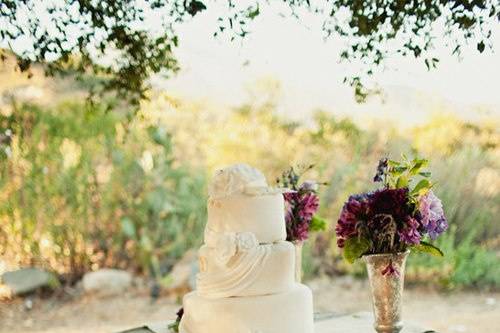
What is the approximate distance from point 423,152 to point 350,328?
2.65 m

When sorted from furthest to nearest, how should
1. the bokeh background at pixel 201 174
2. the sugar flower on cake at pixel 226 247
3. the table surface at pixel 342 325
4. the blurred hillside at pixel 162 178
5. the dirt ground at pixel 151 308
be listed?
the blurred hillside at pixel 162 178 → the bokeh background at pixel 201 174 → the dirt ground at pixel 151 308 → the table surface at pixel 342 325 → the sugar flower on cake at pixel 226 247

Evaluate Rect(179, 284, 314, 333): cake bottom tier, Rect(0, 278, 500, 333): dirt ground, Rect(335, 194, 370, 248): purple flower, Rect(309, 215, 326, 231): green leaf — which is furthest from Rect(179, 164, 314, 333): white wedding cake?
Rect(0, 278, 500, 333): dirt ground

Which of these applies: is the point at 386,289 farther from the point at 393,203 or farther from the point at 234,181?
the point at 234,181

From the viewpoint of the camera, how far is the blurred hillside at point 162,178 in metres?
→ 4.53

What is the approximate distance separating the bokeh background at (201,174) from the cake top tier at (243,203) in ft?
Answer: 8.15

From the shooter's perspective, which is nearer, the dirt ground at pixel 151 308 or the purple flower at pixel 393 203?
the purple flower at pixel 393 203

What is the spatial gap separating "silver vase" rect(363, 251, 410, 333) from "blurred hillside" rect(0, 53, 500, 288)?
2.65 m

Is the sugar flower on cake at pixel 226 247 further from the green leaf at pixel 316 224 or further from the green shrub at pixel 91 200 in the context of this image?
the green shrub at pixel 91 200

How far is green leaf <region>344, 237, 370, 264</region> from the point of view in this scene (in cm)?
183

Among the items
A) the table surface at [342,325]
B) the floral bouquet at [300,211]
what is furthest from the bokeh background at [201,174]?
the floral bouquet at [300,211]

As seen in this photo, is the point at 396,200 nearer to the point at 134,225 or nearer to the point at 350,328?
the point at 350,328

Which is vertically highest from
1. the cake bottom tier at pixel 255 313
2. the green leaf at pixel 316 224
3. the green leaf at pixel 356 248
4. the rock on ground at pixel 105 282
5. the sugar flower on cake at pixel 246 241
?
the green leaf at pixel 316 224

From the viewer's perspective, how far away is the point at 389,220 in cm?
180

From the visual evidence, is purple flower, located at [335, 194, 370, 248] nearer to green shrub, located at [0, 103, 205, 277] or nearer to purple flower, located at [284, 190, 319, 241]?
purple flower, located at [284, 190, 319, 241]
